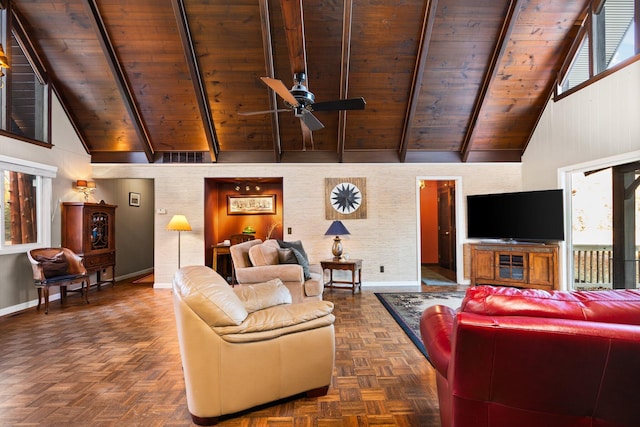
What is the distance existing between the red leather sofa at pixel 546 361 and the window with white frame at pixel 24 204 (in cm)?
564

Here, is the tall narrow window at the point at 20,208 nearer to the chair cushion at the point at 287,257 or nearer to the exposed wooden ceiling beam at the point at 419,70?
the chair cushion at the point at 287,257

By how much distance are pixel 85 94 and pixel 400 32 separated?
4.98 metres

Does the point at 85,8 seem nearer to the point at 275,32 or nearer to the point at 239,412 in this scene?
the point at 275,32

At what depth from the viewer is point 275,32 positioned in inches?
176

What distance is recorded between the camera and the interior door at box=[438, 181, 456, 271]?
7281 millimetres

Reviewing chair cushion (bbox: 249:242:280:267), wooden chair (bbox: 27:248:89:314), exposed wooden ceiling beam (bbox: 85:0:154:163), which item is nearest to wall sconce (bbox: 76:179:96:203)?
exposed wooden ceiling beam (bbox: 85:0:154:163)

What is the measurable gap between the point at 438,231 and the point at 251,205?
4.76 meters

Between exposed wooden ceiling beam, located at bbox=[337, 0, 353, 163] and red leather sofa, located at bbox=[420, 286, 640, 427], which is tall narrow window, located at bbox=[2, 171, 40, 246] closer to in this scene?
exposed wooden ceiling beam, located at bbox=[337, 0, 353, 163]

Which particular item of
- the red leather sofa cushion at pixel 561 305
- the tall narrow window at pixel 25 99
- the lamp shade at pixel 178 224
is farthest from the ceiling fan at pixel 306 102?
the tall narrow window at pixel 25 99

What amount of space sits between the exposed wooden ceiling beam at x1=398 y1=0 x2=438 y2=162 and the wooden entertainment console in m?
2.22

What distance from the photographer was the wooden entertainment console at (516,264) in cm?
502

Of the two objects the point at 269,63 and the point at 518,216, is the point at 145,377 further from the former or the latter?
the point at 518,216

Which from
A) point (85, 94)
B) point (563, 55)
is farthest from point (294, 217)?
point (563, 55)

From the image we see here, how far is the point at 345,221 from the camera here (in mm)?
6121
